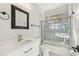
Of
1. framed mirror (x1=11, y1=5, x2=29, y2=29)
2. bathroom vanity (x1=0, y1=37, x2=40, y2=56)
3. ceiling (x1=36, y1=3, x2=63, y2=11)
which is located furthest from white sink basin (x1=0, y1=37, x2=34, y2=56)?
ceiling (x1=36, y1=3, x2=63, y2=11)

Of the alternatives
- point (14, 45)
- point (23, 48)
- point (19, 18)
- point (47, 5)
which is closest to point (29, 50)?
point (23, 48)

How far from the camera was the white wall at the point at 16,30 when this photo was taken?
44.4 inches

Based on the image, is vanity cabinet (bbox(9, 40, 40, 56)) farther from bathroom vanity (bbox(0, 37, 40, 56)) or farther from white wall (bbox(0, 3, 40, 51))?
white wall (bbox(0, 3, 40, 51))

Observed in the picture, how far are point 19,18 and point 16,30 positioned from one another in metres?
0.15

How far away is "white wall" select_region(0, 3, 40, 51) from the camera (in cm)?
113

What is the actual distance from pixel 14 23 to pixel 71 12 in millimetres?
732

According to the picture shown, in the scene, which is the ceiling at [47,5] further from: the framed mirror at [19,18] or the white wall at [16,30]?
the framed mirror at [19,18]

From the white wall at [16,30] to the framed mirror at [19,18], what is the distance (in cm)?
4

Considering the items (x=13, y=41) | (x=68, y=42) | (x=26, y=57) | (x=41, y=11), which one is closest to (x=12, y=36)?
(x=13, y=41)

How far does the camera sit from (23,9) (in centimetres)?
126

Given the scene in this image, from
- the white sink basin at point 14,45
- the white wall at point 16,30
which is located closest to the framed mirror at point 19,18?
the white wall at point 16,30

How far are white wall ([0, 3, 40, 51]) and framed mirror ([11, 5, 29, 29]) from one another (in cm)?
4

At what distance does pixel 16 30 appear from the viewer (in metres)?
1.21

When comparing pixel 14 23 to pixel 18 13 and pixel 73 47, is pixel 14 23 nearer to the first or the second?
pixel 18 13
